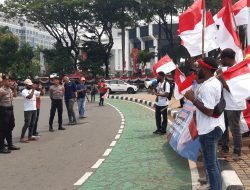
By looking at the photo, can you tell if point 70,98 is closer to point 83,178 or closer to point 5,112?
point 5,112

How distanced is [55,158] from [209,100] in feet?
16.4

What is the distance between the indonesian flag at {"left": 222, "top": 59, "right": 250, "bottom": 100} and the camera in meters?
6.07

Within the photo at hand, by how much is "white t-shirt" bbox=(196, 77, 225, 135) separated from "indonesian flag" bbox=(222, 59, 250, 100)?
3.20ft

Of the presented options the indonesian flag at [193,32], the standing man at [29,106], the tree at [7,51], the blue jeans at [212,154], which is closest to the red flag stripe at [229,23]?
the indonesian flag at [193,32]

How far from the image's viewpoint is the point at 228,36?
817cm

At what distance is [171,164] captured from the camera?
8.22 m

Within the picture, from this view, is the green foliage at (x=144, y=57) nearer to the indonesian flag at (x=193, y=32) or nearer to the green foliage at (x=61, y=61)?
the green foliage at (x=61, y=61)

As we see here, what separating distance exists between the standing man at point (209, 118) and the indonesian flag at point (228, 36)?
10.2 ft

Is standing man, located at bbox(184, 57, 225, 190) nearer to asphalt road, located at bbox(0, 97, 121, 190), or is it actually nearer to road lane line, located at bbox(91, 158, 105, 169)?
asphalt road, located at bbox(0, 97, 121, 190)

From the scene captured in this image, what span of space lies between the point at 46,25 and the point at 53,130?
3680cm

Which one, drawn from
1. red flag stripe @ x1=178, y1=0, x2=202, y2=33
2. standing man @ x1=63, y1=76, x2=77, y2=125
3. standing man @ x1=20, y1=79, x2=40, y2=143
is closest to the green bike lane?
standing man @ x1=20, y1=79, x2=40, y2=143

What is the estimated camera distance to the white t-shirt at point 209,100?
5027mm

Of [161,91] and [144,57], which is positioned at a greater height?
[144,57]

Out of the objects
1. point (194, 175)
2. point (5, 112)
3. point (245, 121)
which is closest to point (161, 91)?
point (245, 121)
